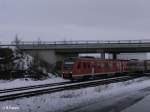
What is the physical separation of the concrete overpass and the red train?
14618 millimetres

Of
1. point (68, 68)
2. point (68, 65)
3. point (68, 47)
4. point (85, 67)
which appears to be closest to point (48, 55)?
point (68, 47)

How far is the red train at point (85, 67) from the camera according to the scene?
157 ft

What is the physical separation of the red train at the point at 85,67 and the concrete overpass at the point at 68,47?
48.0 feet

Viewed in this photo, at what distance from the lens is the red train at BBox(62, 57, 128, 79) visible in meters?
47.8

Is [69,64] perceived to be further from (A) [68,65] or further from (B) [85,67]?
(B) [85,67]

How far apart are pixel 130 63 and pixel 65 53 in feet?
44.5

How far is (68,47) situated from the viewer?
76.9 meters

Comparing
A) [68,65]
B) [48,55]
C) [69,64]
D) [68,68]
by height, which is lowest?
[68,68]

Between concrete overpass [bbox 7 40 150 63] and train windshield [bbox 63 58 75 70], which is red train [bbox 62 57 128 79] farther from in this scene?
concrete overpass [bbox 7 40 150 63]

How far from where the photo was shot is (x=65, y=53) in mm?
80312

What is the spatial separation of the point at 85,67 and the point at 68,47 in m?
27.1

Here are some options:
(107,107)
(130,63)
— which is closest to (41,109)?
(107,107)

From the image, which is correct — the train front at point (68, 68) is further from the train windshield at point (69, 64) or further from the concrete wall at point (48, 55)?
the concrete wall at point (48, 55)

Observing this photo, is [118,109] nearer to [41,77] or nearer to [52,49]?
[41,77]
